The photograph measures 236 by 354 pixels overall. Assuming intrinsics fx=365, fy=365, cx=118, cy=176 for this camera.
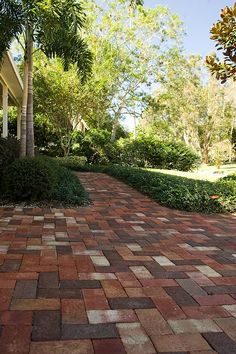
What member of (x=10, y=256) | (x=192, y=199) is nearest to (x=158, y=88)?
(x=192, y=199)

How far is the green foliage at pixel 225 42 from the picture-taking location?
6.50 metres

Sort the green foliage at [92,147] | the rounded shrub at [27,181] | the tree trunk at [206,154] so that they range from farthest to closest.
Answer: the tree trunk at [206,154] < the green foliage at [92,147] < the rounded shrub at [27,181]

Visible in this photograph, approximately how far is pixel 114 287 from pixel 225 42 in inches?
215

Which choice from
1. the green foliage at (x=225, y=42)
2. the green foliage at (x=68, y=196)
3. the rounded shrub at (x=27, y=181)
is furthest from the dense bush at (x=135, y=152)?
the rounded shrub at (x=27, y=181)

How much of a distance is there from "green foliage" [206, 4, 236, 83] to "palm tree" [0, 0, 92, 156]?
292cm

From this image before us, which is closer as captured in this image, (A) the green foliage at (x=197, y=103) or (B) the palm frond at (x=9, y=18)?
(B) the palm frond at (x=9, y=18)

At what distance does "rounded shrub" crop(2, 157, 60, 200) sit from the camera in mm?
6141

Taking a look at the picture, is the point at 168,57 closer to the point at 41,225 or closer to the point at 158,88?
the point at 158,88

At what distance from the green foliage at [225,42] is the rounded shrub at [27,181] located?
3.78 metres

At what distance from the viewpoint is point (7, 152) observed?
7090 millimetres

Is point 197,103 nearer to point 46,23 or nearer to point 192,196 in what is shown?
point 192,196

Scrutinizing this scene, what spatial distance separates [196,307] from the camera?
2.59 m

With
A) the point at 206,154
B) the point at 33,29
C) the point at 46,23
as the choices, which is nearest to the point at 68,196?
the point at 46,23

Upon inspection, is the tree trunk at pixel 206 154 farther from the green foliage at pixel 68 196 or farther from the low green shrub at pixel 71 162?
the green foliage at pixel 68 196
